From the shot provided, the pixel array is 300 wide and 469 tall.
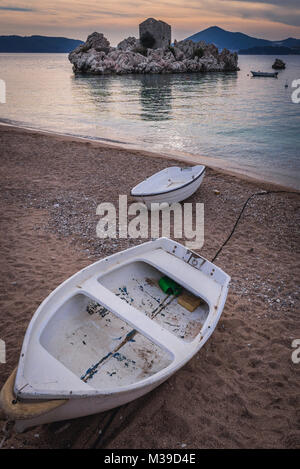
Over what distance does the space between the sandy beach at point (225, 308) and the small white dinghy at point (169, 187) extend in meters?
0.78

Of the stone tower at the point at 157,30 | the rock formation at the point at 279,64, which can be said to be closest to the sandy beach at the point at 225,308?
the stone tower at the point at 157,30

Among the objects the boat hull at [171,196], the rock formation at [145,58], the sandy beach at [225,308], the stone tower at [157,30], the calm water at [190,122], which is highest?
the stone tower at [157,30]

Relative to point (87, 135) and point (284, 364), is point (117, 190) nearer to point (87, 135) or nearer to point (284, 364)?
point (284, 364)

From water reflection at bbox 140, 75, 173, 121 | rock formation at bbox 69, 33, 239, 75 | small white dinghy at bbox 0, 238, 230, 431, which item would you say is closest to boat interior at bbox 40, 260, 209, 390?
small white dinghy at bbox 0, 238, 230, 431

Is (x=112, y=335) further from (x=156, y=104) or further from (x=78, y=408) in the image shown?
(x=156, y=104)

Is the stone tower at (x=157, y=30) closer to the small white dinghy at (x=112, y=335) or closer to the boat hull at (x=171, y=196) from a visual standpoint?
the boat hull at (x=171, y=196)

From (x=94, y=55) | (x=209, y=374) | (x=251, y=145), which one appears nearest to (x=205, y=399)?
(x=209, y=374)

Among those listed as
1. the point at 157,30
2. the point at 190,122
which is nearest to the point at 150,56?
the point at 157,30

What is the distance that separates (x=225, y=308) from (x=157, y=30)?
346ft

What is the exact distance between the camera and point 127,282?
207 inches

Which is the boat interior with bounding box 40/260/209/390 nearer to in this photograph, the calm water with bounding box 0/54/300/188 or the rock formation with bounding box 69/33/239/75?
the calm water with bounding box 0/54/300/188

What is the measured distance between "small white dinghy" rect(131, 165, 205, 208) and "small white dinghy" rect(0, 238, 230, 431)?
3.72 m

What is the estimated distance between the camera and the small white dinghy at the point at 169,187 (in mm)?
9141

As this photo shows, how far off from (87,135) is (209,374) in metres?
20.2
